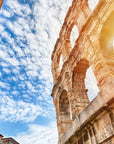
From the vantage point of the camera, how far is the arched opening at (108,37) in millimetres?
6297

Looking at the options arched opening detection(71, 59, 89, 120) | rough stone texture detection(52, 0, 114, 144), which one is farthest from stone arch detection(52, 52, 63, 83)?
arched opening detection(71, 59, 89, 120)

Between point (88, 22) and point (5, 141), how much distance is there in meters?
25.1

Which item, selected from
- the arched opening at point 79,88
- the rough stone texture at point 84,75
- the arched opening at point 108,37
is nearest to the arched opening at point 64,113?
the rough stone texture at point 84,75

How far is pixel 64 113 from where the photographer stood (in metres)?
9.59

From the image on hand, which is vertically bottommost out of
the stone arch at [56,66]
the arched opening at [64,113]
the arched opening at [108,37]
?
the arched opening at [64,113]

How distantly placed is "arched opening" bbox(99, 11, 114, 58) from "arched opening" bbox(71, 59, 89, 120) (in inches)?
63.4

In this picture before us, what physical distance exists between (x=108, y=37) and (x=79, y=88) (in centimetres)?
310

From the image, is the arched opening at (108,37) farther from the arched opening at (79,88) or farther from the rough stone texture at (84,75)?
the arched opening at (79,88)

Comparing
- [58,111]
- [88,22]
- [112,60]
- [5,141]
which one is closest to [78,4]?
[88,22]

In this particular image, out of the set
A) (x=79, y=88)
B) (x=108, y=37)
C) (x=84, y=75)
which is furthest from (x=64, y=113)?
(x=108, y=37)

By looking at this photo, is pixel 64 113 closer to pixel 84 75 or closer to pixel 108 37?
pixel 84 75

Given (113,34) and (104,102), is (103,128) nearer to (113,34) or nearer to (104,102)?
(104,102)

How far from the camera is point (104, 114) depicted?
3443 millimetres

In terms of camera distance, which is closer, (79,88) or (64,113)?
(79,88)
